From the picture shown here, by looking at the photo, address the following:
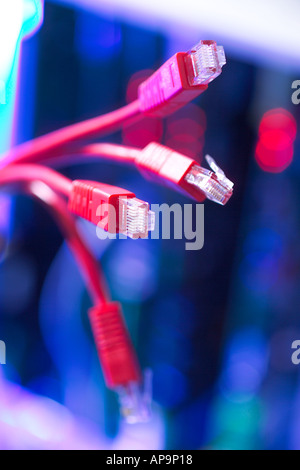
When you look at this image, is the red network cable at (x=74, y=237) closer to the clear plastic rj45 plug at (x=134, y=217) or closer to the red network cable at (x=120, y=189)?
the red network cable at (x=120, y=189)

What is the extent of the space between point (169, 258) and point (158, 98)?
0.73 feet

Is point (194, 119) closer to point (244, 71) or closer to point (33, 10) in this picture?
point (244, 71)

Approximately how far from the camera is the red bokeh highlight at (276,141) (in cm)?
53

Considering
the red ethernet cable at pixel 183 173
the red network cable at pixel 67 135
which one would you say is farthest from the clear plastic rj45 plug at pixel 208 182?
the red network cable at pixel 67 135

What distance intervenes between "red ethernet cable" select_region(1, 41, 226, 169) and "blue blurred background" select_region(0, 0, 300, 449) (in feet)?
0.13

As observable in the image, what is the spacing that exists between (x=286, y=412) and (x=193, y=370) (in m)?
0.15

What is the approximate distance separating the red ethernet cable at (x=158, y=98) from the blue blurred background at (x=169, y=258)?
0.13ft

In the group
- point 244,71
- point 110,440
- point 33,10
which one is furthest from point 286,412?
point 33,10

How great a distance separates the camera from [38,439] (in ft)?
1.77

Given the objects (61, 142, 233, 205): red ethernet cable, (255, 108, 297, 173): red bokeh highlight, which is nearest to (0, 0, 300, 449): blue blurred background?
(255, 108, 297, 173): red bokeh highlight

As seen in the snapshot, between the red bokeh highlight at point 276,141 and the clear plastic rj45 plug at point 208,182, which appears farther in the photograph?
the red bokeh highlight at point 276,141

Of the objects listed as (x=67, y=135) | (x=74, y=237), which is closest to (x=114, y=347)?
(x=74, y=237)

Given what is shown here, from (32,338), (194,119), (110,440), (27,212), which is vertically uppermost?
(194,119)

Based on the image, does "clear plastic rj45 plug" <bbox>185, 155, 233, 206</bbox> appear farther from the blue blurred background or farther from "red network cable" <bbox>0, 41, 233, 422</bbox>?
the blue blurred background
